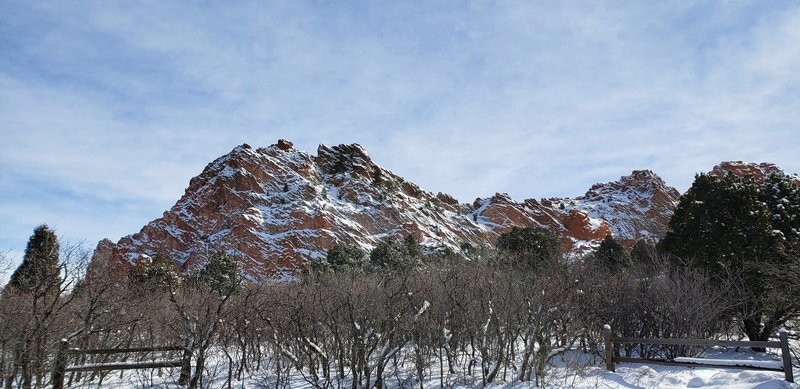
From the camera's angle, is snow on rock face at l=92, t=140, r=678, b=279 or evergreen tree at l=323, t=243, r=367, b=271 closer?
evergreen tree at l=323, t=243, r=367, b=271

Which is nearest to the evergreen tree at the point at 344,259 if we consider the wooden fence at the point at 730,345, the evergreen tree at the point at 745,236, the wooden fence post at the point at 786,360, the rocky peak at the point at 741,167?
the evergreen tree at the point at 745,236

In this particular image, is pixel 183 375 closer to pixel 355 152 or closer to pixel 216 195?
pixel 216 195

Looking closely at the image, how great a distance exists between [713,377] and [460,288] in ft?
25.0

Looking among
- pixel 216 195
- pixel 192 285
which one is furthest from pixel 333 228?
pixel 192 285

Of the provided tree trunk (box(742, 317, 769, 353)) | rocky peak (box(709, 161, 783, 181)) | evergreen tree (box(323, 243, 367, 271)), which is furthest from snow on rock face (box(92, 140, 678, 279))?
tree trunk (box(742, 317, 769, 353))

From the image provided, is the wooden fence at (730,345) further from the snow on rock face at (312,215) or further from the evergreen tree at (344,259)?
the snow on rock face at (312,215)

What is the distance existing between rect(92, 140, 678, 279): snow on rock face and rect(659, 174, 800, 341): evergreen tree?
41.0m

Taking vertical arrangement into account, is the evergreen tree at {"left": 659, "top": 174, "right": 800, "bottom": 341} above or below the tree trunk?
above

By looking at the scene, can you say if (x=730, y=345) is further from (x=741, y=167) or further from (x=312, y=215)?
(x=741, y=167)

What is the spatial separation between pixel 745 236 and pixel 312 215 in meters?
64.9

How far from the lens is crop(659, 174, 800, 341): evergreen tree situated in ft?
56.2

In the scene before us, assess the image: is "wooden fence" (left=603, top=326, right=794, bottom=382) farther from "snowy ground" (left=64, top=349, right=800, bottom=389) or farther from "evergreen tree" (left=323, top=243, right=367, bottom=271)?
"evergreen tree" (left=323, top=243, right=367, bottom=271)

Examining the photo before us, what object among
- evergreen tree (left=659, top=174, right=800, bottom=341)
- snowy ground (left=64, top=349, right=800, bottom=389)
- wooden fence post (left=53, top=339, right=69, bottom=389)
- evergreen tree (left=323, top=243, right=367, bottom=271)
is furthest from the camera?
evergreen tree (left=323, top=243, right=367, bottom=271)

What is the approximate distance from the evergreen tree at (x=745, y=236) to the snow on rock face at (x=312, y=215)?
135 feet
